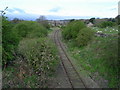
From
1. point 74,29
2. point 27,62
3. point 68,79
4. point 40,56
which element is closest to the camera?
point 40,56

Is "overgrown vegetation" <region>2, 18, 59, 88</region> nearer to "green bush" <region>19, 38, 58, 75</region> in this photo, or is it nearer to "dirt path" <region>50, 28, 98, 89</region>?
"green bush" <region>19, 38, 58, 75</region>

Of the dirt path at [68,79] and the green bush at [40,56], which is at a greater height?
the green bush at [40,56]

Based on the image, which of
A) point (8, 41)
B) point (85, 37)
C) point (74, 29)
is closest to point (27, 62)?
point (8, 41)

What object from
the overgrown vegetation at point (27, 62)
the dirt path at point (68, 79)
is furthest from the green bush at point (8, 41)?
the dirt path at point (68, 79)

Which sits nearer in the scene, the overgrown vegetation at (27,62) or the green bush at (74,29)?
the overgrown vegetation at (27,62)

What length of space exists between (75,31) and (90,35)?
16.9ft

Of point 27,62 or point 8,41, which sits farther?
point 8,41

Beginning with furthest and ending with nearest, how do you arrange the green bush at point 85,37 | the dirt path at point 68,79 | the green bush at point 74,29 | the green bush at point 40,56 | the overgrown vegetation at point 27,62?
1. the green bush at point 74,29
2. the green bush at point 85,37
3. the dirt path at point 68,79
4. the green bush at point 40,56
5. the overgrown vegetation at point 27,62

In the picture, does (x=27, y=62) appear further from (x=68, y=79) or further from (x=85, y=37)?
(x=85, y=37)

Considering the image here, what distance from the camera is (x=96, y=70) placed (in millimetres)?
12250

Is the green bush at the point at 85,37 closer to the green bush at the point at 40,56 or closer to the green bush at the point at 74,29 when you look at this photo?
the green bush at the point at 74,29

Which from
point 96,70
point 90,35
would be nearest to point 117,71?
point 96,70

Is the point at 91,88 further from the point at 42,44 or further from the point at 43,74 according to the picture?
the point at 42,44

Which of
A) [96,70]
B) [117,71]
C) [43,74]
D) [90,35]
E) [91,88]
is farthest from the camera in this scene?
[90,35]
